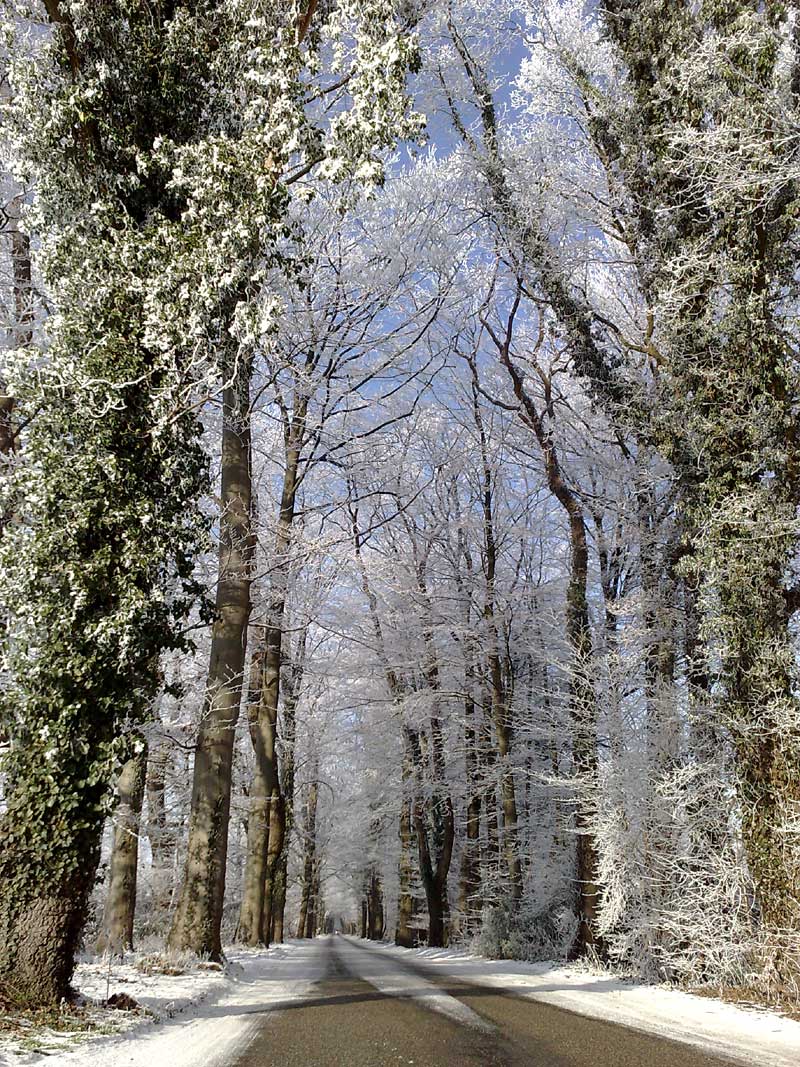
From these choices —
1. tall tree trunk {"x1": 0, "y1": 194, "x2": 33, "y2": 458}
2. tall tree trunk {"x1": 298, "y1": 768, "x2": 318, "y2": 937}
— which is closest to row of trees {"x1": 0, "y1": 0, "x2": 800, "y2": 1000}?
tall tree trunk {"x1": 0, "y1": 194, "x2": 33, "y2": 458}

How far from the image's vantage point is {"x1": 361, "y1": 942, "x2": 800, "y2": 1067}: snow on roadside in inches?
199

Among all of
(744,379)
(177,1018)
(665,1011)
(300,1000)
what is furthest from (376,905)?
(744,379)

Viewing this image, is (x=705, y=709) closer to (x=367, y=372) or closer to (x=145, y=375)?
(x=367, y=372)

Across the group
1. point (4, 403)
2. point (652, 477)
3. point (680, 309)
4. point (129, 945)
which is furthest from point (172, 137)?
point (129, 945)

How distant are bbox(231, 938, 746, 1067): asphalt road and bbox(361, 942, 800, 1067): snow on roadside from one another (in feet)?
1.01

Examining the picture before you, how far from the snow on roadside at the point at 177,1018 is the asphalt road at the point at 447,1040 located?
10.9 inches

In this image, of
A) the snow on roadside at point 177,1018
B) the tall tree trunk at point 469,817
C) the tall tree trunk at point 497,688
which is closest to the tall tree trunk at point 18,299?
the snow on roadside at point 177,1018

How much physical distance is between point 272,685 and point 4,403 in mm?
7720

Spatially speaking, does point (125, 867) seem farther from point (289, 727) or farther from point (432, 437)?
point (432, 437)

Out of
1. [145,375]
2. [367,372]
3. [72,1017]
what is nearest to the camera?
[72,1017]

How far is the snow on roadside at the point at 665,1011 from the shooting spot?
5055 mm

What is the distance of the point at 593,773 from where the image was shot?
1182 cm

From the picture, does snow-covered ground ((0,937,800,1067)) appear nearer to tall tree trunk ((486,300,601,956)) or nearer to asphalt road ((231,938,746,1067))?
asphalt road ((231,938,746,1067))

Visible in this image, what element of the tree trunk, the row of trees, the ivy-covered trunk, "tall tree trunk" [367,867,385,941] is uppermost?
the row of trees
